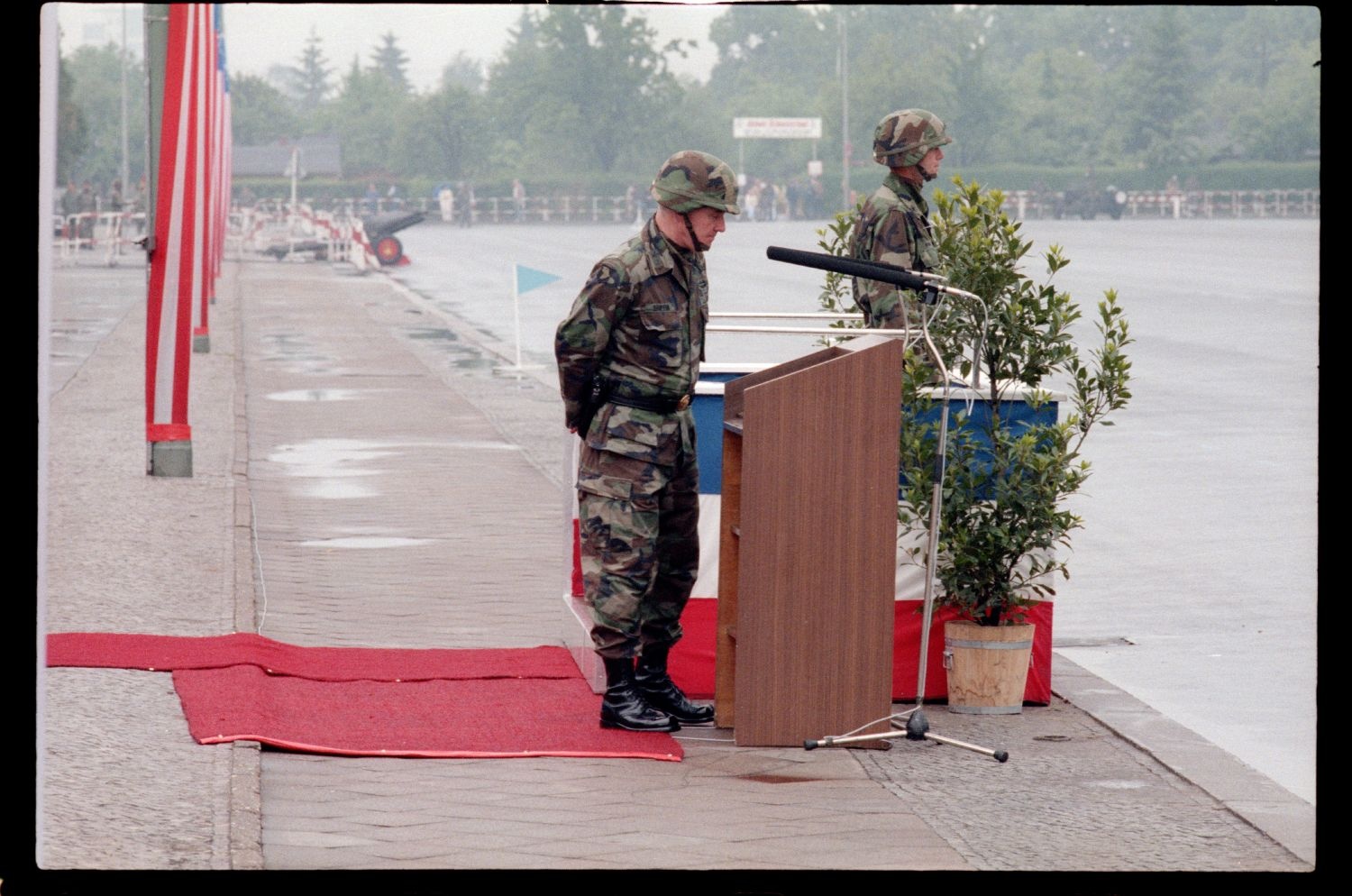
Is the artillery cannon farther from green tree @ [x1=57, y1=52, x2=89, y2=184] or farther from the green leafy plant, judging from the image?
the green leafy plant

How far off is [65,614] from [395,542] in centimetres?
284

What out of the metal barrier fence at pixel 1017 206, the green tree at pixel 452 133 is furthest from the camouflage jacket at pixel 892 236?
the green tree at pixel 452 133

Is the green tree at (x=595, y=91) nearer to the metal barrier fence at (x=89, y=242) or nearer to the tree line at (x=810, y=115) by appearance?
the tree line at (x=810, y=115)

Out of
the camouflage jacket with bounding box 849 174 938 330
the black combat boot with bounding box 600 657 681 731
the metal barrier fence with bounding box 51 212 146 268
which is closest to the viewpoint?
the black combat boot with bounding box 600 657 681 731

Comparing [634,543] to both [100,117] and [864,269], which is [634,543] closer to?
[864,269]

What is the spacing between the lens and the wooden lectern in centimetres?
643

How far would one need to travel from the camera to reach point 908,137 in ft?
26.7

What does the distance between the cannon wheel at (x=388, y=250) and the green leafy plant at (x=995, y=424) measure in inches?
1644

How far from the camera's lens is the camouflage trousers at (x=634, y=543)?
6.63 meters

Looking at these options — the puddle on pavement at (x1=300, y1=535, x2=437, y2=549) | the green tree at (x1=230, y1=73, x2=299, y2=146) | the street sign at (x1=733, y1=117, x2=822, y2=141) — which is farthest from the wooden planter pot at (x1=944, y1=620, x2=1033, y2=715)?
the green tree at (x1=230, y1=73, x2=299, y2=146)

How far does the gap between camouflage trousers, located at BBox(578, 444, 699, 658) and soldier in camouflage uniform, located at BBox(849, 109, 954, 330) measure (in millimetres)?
1726

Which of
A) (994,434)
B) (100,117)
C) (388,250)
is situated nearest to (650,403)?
(994,434)

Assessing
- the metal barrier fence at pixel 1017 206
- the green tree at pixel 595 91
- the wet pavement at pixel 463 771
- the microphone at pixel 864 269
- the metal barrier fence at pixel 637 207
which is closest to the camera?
the wet pavement at pixel 463 771

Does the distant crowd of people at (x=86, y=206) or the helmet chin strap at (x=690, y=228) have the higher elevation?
the distant crowd of people at (x=86, y=206)
